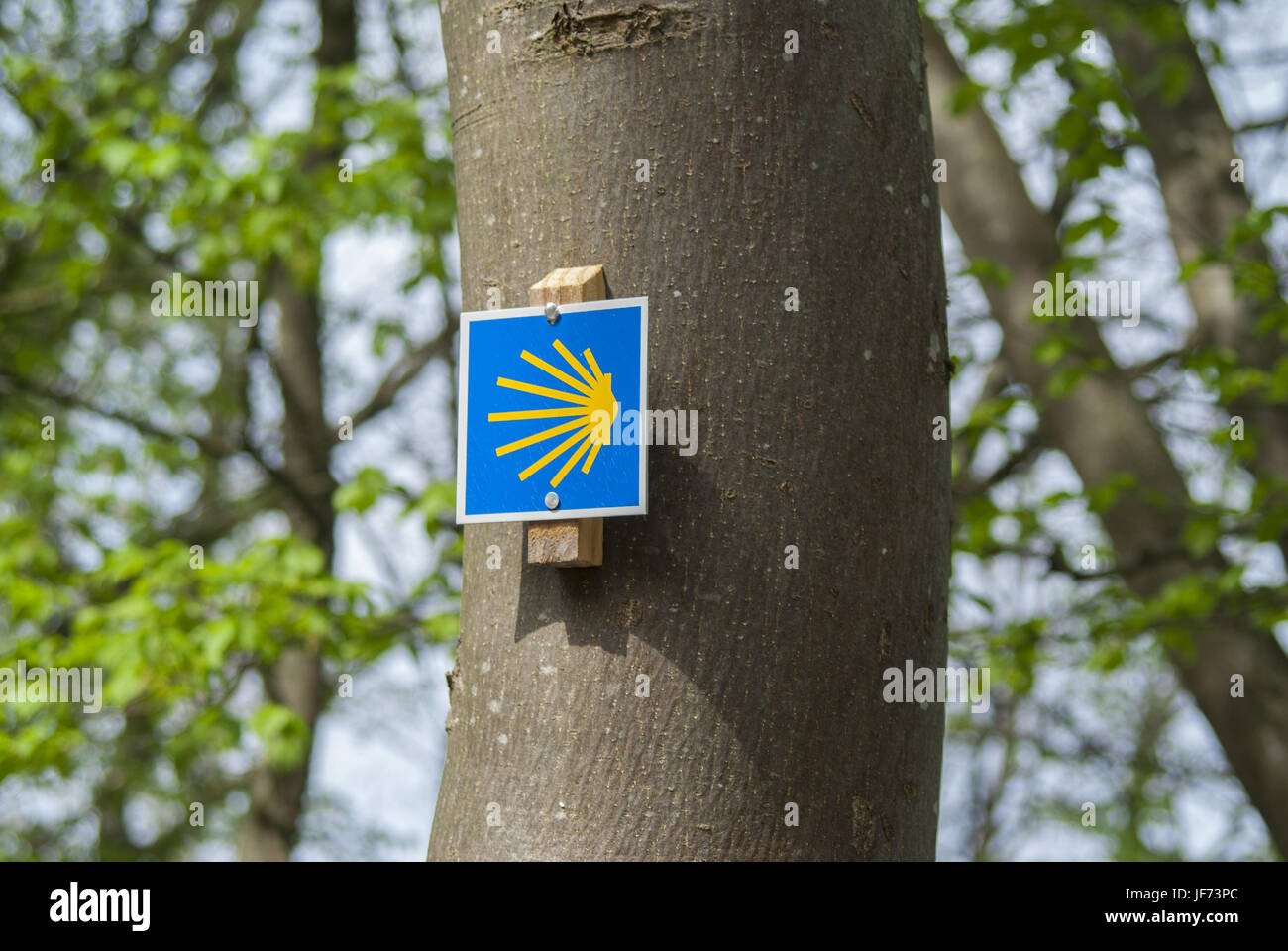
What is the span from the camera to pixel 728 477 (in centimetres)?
125

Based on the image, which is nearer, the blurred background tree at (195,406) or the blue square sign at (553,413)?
the blue square sign at (553,413)

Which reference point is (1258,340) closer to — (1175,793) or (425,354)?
(425,354)

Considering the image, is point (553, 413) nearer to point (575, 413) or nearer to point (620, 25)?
point (575, 413)

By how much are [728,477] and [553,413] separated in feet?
0.69

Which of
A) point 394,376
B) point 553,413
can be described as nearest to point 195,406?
point 394,376

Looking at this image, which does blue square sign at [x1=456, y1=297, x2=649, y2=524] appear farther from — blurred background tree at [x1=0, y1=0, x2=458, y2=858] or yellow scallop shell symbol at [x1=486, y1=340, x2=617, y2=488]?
blurred background tree at [x1=0, y1=0, x2=458, y2=858]

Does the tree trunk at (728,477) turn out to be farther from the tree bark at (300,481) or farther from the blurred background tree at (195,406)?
the tree bark at (300,481)

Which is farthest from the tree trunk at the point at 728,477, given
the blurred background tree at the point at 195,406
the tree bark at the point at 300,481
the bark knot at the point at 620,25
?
the tree bark at the point at 300,481

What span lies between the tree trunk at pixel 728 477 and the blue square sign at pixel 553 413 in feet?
0.11

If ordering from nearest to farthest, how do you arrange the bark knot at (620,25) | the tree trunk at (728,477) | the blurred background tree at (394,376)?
the tree trunk at (728,477), the bark knot at (620,25), the blurred background tree at (394,376)

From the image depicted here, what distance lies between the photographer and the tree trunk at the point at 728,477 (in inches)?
47.8

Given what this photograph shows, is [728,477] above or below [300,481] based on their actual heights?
below
